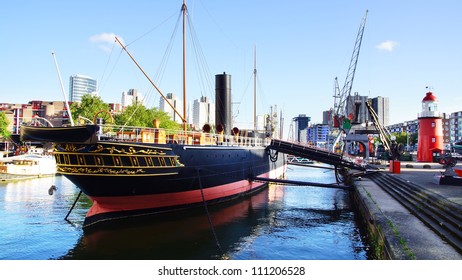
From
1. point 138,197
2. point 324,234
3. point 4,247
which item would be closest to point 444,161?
point 324,234

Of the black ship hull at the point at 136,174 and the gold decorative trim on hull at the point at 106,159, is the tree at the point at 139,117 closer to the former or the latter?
the black ship hull at the point at 136,174

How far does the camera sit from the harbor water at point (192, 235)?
12562mm

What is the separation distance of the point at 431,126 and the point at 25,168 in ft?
156

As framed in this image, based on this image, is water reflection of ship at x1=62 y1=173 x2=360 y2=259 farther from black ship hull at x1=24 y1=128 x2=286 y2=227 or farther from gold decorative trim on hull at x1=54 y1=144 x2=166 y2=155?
gold decorative trim on hull at x1=54 y1=144 x2=166 y2=155

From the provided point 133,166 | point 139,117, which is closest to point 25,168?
point 139,117

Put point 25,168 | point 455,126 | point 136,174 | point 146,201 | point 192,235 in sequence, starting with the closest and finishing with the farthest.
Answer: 1. point 192,235
2. point 136,174
3. point 146,201
4. point 25,168
5. point 455,126

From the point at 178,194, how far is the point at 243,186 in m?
9.03

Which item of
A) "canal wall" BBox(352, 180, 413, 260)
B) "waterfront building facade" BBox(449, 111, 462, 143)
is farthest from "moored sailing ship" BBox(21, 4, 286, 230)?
"waterfront building facade" BBox(449, 111, 462, 143)

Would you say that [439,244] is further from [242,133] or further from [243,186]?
[242,133]

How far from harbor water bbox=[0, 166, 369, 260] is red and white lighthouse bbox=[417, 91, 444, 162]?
24.5 metres

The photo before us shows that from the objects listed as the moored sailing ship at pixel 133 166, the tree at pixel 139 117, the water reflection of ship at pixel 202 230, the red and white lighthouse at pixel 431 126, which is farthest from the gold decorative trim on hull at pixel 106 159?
the tree at pixel 139 117

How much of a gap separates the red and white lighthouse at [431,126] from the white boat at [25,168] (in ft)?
146

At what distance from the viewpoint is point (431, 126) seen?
132 feet

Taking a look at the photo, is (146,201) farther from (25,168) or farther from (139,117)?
(139,117)
